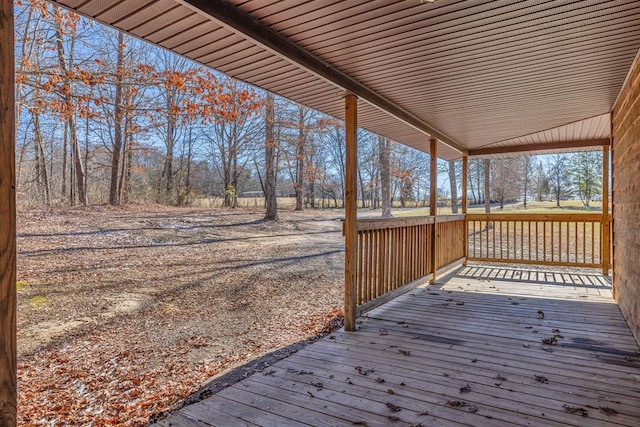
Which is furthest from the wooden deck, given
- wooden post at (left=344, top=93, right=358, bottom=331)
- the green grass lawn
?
the green grass lawn

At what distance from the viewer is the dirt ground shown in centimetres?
325

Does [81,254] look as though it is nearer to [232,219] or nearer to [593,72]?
[232,219]

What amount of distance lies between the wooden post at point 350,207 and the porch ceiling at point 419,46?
276 millimetres

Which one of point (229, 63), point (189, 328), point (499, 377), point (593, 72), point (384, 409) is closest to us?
point (384, 409)

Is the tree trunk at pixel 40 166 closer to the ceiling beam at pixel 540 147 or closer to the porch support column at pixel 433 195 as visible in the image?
the porch support column at pixel 433 195

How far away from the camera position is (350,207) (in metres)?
3.63

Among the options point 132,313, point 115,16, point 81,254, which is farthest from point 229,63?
point 81,254

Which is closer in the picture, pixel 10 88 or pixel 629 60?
pixel 10 88

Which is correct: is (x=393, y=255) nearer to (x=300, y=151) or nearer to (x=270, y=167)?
(x=270, y=167)

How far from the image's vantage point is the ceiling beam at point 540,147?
6.35m

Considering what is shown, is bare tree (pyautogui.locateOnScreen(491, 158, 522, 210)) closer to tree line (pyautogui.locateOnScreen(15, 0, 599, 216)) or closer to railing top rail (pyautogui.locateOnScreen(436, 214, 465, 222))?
tree line (pyautogui.locateOnScreen(15, 0, 599, 216))

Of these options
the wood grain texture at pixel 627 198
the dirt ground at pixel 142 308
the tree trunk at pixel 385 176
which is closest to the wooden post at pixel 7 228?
the dirt ground at pixel 142 308

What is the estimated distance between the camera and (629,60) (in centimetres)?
305

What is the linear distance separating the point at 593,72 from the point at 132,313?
579 cm
